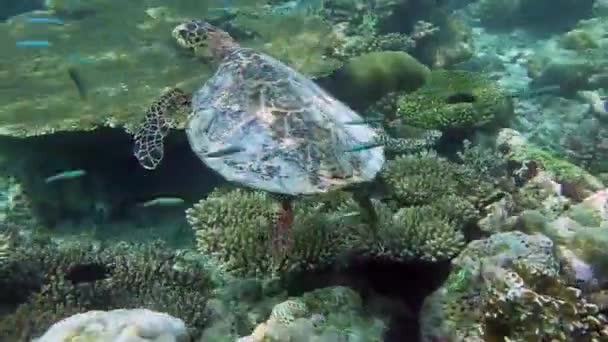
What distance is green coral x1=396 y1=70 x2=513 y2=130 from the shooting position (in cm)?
700

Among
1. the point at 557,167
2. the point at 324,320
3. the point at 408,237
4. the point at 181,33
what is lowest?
the point at 557,167

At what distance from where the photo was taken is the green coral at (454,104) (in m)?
7.00

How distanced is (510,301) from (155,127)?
12.4ft

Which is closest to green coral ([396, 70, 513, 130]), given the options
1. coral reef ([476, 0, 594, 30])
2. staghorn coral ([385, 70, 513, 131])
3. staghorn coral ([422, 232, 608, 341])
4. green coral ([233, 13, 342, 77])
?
staghorn coral ([385, 70, 513, 131])

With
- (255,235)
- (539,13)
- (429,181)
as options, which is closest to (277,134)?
(255,235)

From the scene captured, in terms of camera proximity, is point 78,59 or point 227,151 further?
point 78,59

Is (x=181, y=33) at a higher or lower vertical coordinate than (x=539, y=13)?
higher

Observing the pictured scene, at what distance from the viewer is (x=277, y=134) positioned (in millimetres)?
4363

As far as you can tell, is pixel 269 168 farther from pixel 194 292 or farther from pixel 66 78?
pixel 66 78

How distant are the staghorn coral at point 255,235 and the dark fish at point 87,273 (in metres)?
1.21

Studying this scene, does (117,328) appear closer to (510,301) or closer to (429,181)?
(510,301)

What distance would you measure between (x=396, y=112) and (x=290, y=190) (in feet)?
12.0

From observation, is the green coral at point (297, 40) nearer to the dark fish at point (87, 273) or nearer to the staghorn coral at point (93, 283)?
the staghorn coral at point (93, 283)

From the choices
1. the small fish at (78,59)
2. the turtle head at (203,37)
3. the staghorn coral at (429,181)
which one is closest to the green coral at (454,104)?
the staghorn coral at (429,181)
